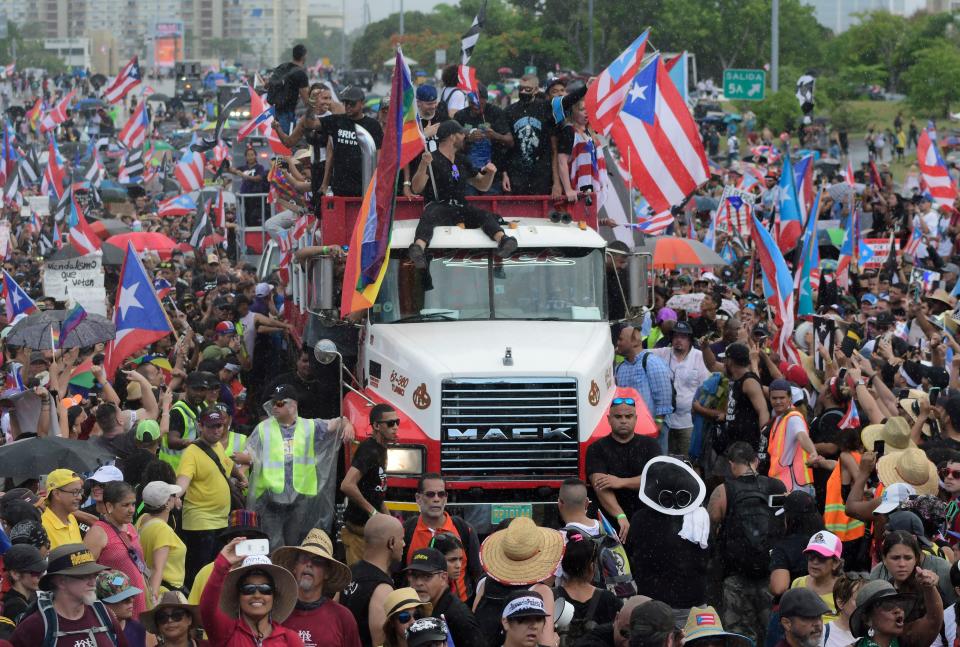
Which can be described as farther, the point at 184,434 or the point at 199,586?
the point at 184,434

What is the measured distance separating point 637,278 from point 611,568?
14.4 ft

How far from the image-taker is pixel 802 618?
8078 millimetres

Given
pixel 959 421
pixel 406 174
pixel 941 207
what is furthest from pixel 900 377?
pixel 941 207

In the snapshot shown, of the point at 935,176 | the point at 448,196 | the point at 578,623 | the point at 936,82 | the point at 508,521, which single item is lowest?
the point at 508,521

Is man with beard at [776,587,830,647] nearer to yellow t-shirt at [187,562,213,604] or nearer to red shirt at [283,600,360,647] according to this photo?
red shirt at [283,600,360,647]

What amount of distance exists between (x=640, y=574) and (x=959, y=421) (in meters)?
2.68

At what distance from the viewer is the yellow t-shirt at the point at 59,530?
390 inches

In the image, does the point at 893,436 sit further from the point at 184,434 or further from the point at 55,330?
the point at 55,330

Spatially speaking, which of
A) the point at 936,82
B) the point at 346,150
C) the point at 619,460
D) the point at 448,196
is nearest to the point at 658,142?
the point at 346,150

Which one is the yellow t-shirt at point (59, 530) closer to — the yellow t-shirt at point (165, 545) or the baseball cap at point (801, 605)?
the yellow t-shirt at point (165, 545)

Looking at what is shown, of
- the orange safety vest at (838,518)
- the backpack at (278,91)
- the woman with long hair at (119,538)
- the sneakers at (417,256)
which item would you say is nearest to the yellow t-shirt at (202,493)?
the woman with long hair at (119,538)

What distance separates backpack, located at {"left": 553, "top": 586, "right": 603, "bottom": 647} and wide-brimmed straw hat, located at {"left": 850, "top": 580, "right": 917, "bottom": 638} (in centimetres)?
128

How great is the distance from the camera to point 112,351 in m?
15.5

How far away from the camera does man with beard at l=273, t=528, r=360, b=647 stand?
817cm
